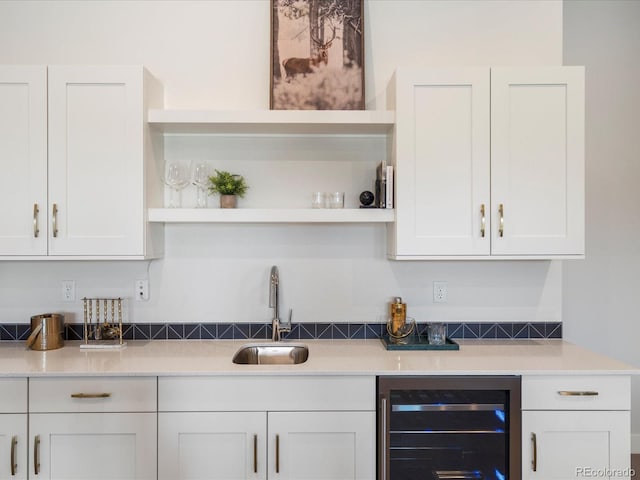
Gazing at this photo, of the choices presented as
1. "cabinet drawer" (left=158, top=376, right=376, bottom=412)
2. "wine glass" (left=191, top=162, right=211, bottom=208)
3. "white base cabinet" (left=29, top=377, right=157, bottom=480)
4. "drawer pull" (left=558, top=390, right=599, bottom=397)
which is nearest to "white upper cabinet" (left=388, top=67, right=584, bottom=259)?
"drawer pull" (left=558, top=390, right=599, bottom=397)

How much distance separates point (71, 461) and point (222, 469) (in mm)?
613

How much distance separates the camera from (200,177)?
243 cm

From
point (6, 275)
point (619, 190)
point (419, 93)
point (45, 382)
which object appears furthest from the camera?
point (619, 190)

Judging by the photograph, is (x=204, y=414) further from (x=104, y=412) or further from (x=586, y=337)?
(x=586, y=337)

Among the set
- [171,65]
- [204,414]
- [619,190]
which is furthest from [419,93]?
[204,414]

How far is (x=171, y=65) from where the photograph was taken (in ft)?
8.46

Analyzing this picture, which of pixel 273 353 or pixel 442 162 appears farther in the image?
pixel 273 353

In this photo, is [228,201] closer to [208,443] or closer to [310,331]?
[310,331]

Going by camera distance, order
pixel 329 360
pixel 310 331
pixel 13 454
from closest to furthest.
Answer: pixel 13 454 < pixel 329 360 < pixel 310 331

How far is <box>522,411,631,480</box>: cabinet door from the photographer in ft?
6.44

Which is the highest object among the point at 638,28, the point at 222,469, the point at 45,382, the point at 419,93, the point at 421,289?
the point at 638,28

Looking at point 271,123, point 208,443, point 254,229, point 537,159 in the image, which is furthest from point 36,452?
point 537,159

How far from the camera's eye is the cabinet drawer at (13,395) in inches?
76.4

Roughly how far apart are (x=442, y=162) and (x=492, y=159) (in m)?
0.23
